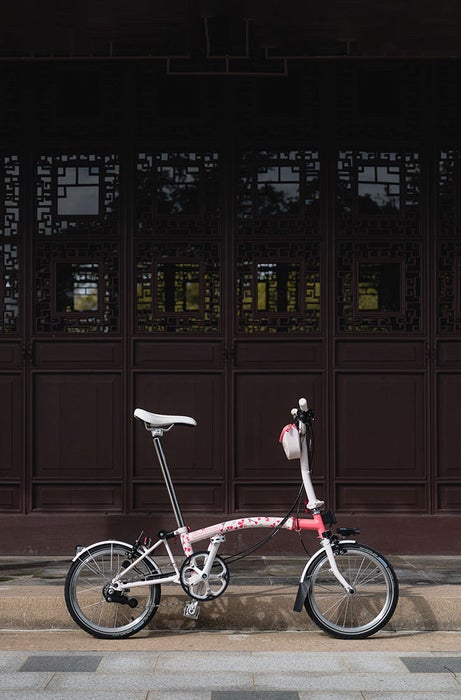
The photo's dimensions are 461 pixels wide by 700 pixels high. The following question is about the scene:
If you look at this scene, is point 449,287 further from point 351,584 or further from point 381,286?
point 351,584

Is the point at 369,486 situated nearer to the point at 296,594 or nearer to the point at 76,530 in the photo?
the point at 296,594

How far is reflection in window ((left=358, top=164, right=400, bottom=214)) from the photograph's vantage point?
943cm

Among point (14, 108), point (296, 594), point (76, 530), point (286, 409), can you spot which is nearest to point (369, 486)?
point (286, 409)

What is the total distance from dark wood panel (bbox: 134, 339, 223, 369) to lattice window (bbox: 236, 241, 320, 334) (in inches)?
13.3

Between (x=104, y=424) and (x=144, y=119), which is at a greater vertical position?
(x=144, y=119)

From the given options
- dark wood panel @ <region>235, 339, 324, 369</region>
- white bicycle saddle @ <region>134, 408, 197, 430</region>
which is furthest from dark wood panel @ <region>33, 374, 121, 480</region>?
white bicycle saddle @ <region>134, 408, 197, 430</region>

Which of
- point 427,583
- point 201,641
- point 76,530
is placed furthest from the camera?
point 76,530

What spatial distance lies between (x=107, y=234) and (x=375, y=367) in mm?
2719

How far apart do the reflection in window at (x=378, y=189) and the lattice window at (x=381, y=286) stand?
322 millimetres

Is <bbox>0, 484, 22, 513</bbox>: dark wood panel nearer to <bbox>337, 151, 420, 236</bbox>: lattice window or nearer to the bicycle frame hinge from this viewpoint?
the bicycle frame hinge

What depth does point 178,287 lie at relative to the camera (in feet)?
30.8

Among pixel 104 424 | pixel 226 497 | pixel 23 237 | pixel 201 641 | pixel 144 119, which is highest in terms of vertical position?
pixel 144 119

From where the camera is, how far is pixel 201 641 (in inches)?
278

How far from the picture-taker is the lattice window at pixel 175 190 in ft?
30.9
